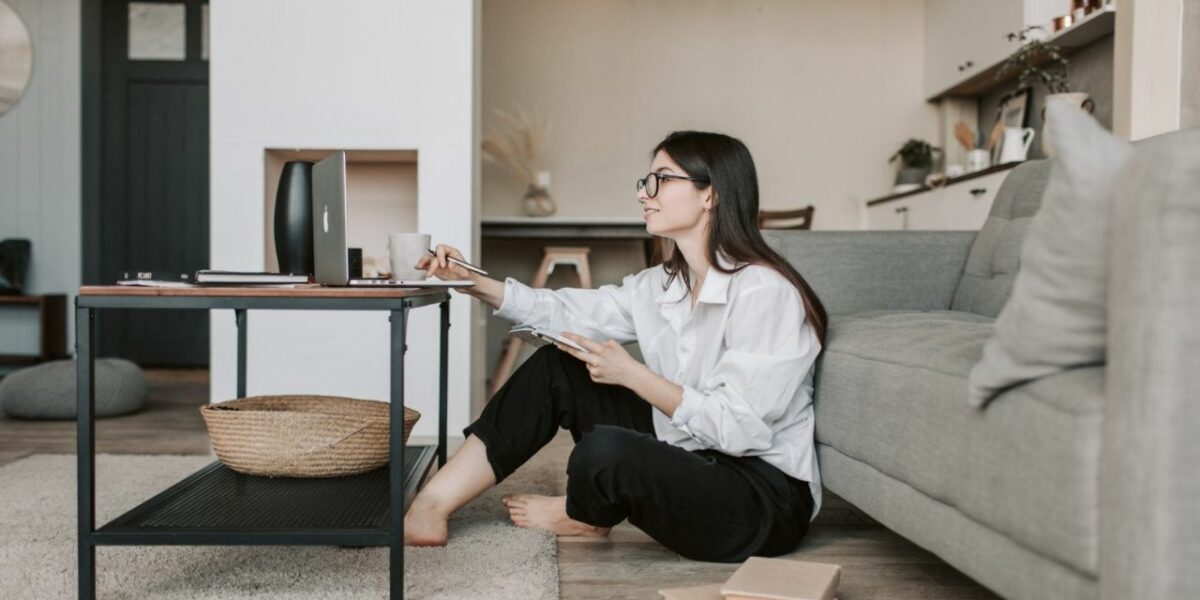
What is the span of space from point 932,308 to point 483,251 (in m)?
3.32

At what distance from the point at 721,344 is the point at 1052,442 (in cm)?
76

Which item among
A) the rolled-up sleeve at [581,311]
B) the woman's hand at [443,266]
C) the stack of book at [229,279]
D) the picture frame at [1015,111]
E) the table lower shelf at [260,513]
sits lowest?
the table lower shelf at [260,513]

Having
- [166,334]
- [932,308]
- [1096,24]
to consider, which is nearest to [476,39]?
[932,308]

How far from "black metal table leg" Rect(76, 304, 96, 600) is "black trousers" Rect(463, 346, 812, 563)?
0.69 m

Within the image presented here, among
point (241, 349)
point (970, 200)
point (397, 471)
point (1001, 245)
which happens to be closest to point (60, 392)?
point (241, 349)

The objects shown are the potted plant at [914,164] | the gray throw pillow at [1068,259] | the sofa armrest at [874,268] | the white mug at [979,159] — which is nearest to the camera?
the gray throw pillow at [1068,259]

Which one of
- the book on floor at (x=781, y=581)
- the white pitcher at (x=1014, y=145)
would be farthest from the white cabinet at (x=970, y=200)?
the book on floor at (x=781, y=581)

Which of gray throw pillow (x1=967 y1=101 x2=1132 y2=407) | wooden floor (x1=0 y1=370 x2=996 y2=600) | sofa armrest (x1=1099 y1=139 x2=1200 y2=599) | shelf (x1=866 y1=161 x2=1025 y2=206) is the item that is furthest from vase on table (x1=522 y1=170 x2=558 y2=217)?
sofa armrest (x1=1099 y1=139 x2=1200 y2=599)

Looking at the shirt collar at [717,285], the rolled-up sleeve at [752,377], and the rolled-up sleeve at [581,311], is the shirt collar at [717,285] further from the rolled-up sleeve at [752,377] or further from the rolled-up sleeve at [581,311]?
the rolled-up sleeve at [581,311]

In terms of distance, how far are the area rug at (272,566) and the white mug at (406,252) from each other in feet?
1.78

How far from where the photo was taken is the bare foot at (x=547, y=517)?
1926mm

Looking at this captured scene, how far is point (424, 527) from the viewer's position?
1.83m

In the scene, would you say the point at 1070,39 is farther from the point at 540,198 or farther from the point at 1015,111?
the point at 540,198

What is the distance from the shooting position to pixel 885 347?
169cm
